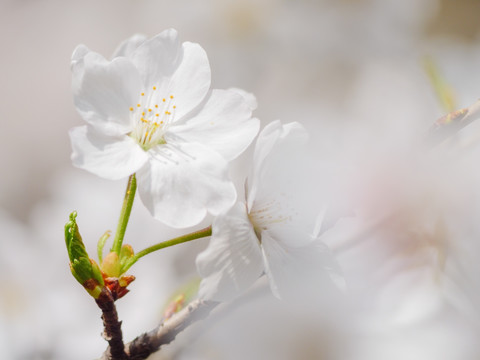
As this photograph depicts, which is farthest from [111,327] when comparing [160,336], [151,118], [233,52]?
[233,52]

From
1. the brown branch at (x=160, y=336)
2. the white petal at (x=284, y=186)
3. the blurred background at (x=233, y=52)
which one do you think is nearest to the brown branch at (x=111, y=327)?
the brown branch at (x=160, y=336)

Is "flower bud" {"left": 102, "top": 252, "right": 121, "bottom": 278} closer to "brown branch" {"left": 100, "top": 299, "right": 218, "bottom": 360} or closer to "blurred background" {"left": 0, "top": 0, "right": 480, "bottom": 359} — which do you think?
"brown branch" {"left": 100, "top": 299, "right": 218, "bottom": 360}

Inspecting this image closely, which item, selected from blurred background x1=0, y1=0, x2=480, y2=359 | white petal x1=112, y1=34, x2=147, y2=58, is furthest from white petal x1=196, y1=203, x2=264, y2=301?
blurred background x1=0, y1=0, x2=480, y2=359

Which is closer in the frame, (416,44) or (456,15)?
(416,44)

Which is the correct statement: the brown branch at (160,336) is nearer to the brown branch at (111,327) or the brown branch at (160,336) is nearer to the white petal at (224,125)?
the brown branch at (111,327)

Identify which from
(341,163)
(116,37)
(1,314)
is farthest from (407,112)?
(116,37)

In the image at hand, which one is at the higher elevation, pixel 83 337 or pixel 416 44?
pixel 416 44

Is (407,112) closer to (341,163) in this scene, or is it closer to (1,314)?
(341,163)
